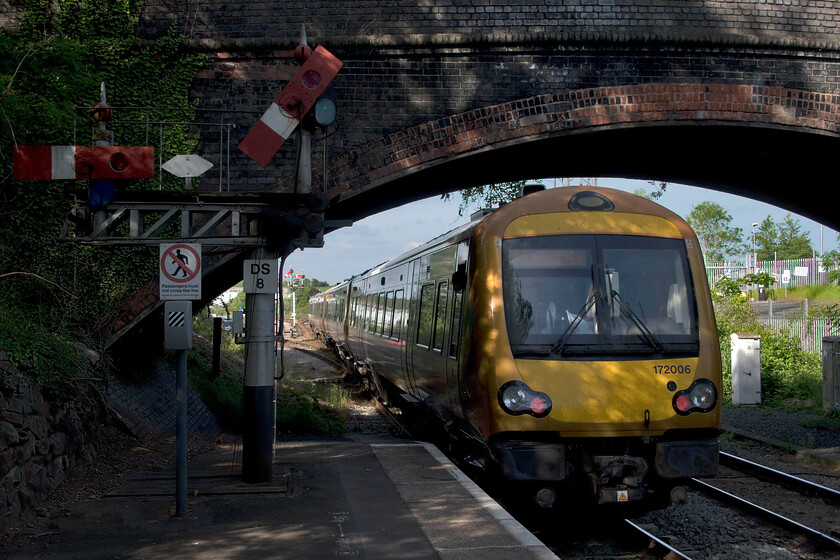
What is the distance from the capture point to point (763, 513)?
7.89m

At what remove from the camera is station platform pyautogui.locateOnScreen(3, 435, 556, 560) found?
582cm

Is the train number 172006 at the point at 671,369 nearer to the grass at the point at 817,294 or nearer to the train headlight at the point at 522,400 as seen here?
the train headlight at the point at 522,400

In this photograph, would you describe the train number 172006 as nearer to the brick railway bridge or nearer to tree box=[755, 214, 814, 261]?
the brick railway bridge

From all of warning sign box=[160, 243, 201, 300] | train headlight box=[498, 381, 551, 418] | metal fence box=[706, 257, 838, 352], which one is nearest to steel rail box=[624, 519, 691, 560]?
train headlight box=[498, 381, 551, 418]

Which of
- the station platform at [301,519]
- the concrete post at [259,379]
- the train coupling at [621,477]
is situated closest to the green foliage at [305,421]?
the station platform at [301,519]

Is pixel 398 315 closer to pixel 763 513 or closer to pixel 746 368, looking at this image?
pixel 763 513

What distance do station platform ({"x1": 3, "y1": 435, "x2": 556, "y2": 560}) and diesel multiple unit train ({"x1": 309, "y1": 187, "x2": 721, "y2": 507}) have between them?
68 centimetres

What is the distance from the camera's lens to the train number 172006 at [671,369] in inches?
272

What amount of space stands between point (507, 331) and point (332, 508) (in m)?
2.28

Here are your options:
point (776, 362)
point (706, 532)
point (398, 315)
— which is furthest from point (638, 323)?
point (776, 362)

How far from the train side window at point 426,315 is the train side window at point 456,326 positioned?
1493 millimetres

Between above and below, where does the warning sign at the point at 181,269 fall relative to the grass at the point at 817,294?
below

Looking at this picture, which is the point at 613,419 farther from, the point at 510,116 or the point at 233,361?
the point at 233,361

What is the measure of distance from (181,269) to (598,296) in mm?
3874
